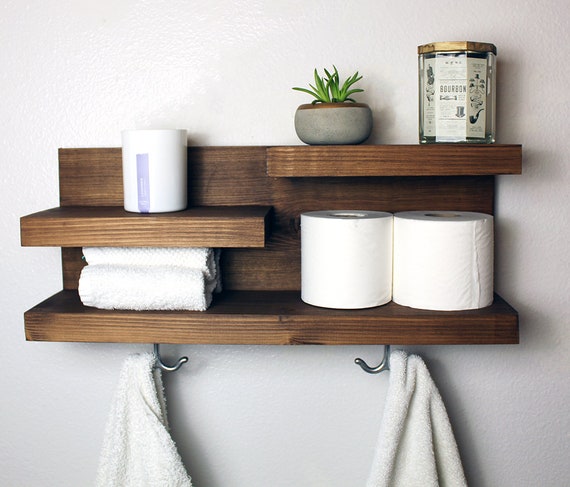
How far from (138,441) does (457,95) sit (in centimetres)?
50

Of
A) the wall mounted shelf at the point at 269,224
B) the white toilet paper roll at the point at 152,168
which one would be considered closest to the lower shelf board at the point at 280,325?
the wall mounted shelf at the point at 269,224

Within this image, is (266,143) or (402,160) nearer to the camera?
(402,160)

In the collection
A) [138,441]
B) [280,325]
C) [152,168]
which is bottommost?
[138,441]

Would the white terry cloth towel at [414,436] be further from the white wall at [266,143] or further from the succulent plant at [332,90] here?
the succulent plant at [332,90]

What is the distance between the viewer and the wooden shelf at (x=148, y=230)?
714mm

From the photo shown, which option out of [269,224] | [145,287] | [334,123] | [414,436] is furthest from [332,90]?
[414,436]

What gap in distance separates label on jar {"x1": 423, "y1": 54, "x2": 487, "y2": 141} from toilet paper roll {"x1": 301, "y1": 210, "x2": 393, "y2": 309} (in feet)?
0.35

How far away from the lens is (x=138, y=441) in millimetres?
807

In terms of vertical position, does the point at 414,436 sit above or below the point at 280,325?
below

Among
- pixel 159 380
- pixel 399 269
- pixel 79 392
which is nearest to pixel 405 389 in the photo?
pixel 399 269

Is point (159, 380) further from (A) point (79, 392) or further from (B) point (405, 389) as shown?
(B) point (405, 389)

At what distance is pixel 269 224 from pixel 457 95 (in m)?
0.23

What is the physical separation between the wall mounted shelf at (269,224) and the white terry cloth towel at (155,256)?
26 millimetres

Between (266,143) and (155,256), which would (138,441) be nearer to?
(155,256)
